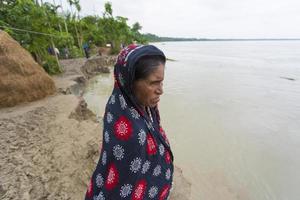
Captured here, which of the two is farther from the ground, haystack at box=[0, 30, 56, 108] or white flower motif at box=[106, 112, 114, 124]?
white flower motif at box=[106, 112, 114, 124]

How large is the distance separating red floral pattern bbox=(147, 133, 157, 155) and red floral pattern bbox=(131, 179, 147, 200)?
0.51ft

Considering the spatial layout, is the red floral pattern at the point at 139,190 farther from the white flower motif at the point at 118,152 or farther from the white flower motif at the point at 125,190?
the white flower motif at the point at 118,152

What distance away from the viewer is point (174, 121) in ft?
20.4

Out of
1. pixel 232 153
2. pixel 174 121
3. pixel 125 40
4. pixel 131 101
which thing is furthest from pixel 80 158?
pixel 125 40

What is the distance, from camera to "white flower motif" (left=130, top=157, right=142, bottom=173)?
0.99 m

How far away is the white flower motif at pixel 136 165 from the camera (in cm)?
99

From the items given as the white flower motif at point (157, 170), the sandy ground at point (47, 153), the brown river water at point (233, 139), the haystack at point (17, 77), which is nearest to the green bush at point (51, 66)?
the brown river water at point (233, 139)

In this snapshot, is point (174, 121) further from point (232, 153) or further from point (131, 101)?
point (131, 101)

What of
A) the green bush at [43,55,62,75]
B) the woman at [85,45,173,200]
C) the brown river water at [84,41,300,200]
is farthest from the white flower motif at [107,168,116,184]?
the green bush at [43,55,62,75]

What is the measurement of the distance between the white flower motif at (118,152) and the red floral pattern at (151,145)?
14 centimetres

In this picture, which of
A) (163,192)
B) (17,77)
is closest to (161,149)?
(163,192)

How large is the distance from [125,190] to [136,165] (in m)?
0.14

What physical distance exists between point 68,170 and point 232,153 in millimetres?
3481

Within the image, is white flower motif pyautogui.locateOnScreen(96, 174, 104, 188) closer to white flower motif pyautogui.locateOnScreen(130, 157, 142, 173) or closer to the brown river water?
white flower motif pyautogui.locateOnScreen(130, 157, 142, 173)
